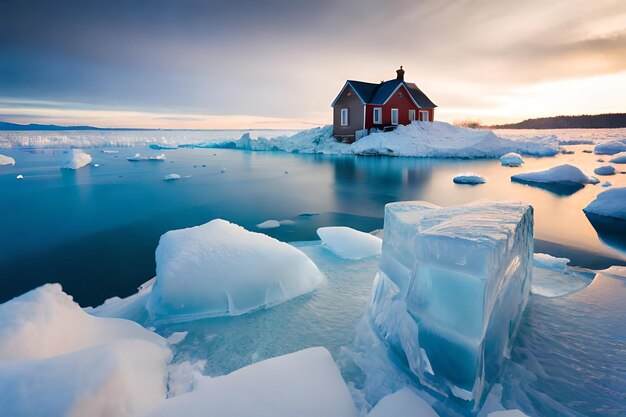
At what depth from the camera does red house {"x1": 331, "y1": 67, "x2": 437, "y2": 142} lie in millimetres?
26500

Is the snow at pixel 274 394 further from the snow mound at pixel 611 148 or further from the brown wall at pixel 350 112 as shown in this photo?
the snow mound at pixel 611 148

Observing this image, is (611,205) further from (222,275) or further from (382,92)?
(382,92)

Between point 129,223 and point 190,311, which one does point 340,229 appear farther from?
point 129,223

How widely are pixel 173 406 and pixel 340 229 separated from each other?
459 cm

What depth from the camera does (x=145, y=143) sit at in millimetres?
54344

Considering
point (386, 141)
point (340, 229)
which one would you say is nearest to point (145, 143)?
point (386, 141)

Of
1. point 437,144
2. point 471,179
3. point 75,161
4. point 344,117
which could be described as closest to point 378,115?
point 344,117

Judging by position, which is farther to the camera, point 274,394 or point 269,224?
point 269,224

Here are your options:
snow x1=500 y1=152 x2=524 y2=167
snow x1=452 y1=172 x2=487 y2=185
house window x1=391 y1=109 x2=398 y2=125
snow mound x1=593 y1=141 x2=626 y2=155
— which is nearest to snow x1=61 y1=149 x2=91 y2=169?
snow x1=452 y1=172 x2=487 y2=185

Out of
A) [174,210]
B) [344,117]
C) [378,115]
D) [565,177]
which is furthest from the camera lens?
[344,117]

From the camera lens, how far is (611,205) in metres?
8.51

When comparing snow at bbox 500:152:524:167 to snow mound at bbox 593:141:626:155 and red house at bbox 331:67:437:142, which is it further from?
snow mound at bbox 593:141:626:155

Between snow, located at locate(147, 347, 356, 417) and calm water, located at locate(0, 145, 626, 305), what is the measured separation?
3.15 metres

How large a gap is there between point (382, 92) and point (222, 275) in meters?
26.6
